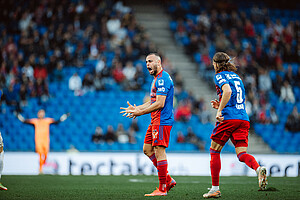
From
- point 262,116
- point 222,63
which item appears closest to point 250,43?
point 262,116

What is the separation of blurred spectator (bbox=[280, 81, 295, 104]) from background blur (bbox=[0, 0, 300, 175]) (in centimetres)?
4

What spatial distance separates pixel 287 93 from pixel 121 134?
7695 mm

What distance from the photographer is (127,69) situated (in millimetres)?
18141

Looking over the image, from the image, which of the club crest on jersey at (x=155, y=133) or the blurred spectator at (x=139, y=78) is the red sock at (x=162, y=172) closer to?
the club crest on jersey at (x=155, y=133)

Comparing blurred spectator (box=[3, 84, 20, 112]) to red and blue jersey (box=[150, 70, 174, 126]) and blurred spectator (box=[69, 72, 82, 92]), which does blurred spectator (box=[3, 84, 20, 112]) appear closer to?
blurred spectator (box=[69, 72, 82, 92])

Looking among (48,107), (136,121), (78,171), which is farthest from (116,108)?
(78,171)

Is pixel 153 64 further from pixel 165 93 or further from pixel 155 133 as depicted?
pixel 155 133

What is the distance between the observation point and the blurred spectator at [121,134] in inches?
631

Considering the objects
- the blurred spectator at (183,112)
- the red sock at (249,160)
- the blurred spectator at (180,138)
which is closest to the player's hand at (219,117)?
the red sock at (249,160)

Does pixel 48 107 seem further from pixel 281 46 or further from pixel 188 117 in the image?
pixel 281 46

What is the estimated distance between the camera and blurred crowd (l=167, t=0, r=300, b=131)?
19234mm

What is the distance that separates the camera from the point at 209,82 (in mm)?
19734

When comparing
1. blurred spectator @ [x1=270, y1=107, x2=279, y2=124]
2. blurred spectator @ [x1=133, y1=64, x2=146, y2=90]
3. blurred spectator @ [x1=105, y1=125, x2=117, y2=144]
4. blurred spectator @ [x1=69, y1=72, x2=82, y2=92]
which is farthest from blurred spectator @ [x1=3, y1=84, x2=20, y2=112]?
A: blurred spectator @ [x1=270, y1=107, x2=279, y2=124]

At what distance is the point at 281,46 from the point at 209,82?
4.28 m
